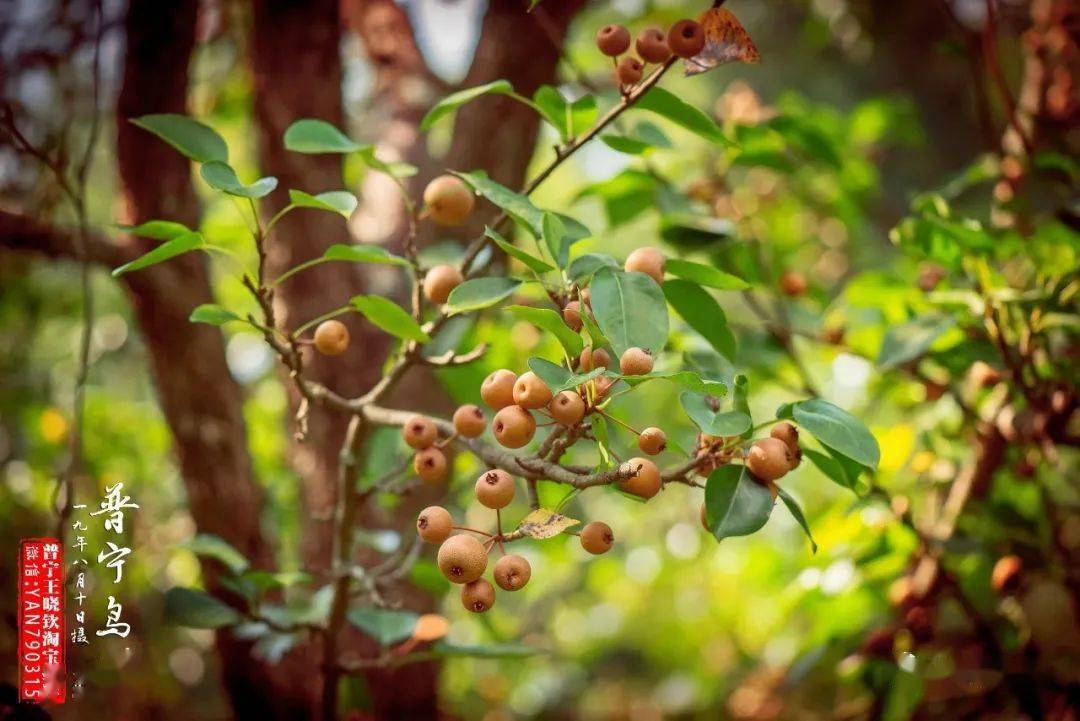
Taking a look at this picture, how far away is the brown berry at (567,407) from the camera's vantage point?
563mm

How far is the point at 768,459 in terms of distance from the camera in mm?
583

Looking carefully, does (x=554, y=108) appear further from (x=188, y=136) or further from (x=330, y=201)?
(x=188, y=136)

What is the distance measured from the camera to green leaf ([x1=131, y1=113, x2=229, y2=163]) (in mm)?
696

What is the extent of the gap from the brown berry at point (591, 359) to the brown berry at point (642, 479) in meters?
0.08

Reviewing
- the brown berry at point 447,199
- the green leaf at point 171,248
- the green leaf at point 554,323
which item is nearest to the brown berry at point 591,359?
the green leaf at point 554,323

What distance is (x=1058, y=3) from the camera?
4.00 feet

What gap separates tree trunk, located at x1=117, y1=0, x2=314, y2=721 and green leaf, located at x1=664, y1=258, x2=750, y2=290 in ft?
2.65

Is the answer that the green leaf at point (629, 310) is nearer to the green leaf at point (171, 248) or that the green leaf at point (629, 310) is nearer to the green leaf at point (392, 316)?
the green leaf at point (392, 316)

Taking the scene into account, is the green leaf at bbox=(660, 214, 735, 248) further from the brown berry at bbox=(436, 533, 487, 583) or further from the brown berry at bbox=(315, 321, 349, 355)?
the brown berry at bbox=(436, 533, 487, 583)

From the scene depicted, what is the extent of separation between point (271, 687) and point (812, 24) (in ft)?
5.72

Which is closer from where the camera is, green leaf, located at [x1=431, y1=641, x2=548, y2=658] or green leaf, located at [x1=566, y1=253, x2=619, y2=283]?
green leaf, located at [x1=566, y1=253, x2=619, y2=283]

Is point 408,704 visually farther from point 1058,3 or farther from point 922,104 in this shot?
point 922,104

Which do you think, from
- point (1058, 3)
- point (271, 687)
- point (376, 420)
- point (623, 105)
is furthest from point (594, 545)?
point (1058, 3)

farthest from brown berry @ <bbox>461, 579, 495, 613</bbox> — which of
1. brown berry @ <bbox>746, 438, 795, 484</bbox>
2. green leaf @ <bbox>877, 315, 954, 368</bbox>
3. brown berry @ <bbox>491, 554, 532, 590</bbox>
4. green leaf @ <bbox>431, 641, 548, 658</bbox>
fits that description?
green leaf @ <bbox>877, 315, 954, 368</bbox>
